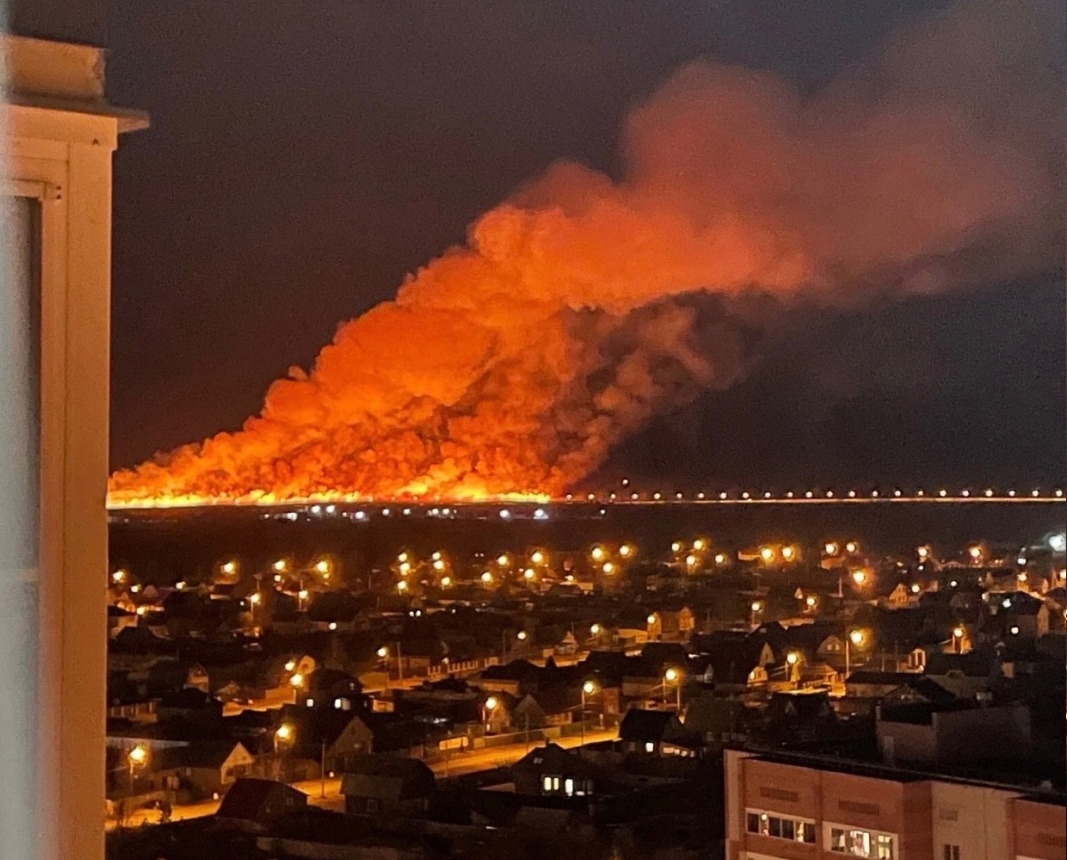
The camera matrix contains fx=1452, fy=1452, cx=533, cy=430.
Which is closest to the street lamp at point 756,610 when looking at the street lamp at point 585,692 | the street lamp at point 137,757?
the street lamp at point 585,692

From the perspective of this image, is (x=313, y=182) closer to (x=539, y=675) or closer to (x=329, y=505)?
(x=329, y=505)

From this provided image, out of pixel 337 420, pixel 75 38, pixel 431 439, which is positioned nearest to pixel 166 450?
pixel 337 420

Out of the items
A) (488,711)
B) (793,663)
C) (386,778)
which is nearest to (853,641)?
(793,663)

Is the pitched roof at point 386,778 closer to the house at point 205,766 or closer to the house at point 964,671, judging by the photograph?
the house at point 205,766

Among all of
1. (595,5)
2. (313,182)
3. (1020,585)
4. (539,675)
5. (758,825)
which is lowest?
(758,825)

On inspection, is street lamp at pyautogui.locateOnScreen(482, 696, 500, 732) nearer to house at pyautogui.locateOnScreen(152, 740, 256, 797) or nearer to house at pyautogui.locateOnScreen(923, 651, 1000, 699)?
house at pyautogui.locateOnScreen(152, 740, 256, 797)

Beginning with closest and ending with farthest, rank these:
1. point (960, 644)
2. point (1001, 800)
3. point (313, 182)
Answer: point (1001, 800), point (960, 644), point (313, 182)
